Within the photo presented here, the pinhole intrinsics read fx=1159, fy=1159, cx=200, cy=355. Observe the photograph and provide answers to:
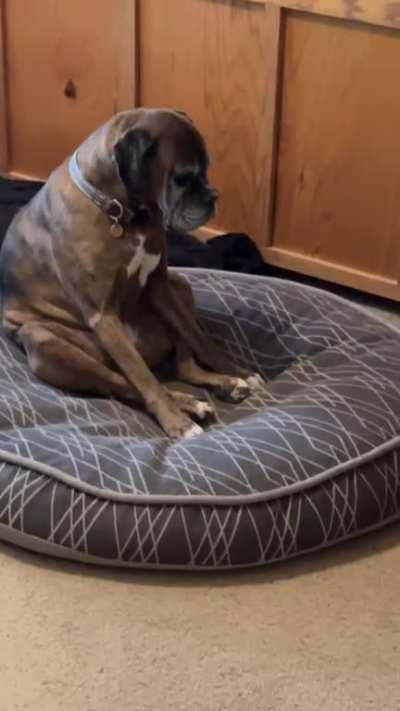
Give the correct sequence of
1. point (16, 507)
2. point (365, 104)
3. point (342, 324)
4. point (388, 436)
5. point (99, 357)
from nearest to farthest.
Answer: point (16, 507)
point (388, 436)
point (99, 357)
point (342, 324)
point (365, 104)

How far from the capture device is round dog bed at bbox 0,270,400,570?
76.8 inches

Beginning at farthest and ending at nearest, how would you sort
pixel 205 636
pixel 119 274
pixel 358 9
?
1. pixel 358 9
2. pixel 119 274
3. pixel 205 636

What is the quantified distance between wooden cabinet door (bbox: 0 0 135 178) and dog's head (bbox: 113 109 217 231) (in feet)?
3.22

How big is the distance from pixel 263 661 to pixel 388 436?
508 mm

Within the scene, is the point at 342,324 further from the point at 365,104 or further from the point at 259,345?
the point at 365,104

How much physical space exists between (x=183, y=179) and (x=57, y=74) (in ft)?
4.07

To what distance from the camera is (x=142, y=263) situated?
2307 millimetres

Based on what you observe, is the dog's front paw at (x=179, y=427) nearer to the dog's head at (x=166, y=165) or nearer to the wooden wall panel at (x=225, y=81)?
the dog's head at (x=166, y=165)

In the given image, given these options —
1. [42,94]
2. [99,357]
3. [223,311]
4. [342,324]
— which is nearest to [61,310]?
[99,357]

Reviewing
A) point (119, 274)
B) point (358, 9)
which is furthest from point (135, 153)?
point (358, 9)

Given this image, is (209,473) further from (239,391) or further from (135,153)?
(135,153)

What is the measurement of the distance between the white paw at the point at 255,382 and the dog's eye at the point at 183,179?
1.45 ft

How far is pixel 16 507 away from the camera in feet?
6.51

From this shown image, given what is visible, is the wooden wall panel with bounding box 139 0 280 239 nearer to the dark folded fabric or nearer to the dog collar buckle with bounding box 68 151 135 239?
the dark folded fabric
